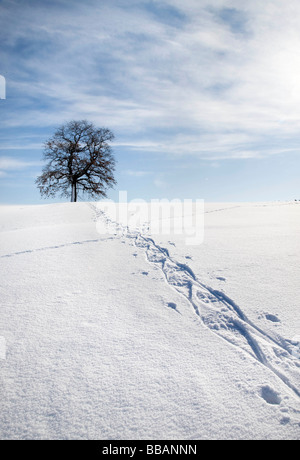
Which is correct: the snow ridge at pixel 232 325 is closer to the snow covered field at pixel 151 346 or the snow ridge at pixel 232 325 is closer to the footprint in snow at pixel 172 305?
the snow covered field at pixel 151 346

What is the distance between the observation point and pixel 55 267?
4316mm

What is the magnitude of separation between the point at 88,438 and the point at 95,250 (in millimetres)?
3647

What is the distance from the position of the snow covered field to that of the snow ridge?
0.5 inches

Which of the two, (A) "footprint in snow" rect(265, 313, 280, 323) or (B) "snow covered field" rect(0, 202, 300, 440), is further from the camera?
(A) "footprint in snow" rect(265, 313, 280, 323)

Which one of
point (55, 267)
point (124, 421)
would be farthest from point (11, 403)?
point (55, 267)

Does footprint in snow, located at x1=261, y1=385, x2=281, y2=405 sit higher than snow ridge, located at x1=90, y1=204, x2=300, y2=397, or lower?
lower

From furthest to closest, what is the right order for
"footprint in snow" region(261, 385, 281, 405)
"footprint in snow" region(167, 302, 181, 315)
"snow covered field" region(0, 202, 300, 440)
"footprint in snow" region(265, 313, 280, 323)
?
1. "footprint in snow" region(167, 302, 181, 315)
2. "footprint in snow" region(265, 313, 280, 323)
3. "footprint in snow" region(261, 385, 281, 405)
4. "snow covered field" region(0, 202, 300, 440)

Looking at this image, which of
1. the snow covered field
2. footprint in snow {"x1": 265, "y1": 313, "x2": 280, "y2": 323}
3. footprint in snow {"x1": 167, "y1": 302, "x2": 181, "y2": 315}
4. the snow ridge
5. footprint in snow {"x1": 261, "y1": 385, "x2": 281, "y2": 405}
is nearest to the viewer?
the snow covered field

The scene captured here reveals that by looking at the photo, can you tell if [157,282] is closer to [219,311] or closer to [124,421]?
[219,311]

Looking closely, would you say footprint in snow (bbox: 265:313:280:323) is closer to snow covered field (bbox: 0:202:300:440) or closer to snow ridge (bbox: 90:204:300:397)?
snow covered field (bbox: 0:202:300:440)

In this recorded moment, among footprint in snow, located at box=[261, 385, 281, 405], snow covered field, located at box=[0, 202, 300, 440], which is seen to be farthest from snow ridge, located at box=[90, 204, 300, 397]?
footprint in snow, located at box=[261, 385, 281, 405]

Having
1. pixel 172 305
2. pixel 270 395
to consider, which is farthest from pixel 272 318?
pixel 172 305

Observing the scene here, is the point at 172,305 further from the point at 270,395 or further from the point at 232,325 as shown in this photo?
the point at 270,395

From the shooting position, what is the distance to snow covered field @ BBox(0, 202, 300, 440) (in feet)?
6.08
